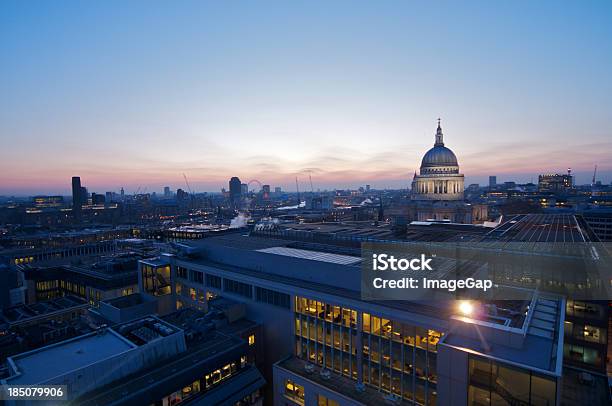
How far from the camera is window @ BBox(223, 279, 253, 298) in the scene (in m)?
44.8

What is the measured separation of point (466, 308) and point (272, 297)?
22794mm

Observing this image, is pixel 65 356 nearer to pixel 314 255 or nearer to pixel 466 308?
pixel 314 255

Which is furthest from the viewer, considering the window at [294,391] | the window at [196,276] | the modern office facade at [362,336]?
the window at [196,276]

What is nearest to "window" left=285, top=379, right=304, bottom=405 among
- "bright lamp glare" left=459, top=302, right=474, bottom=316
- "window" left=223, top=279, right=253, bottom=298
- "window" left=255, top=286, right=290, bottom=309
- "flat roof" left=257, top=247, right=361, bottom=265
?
"window" left=255, top=286, right=290, bottom=309

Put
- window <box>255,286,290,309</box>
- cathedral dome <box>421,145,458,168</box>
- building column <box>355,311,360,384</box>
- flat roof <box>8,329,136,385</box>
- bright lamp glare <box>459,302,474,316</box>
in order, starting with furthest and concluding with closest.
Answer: cathedral dome <box>421,145,458,168</box>
window <box>255,286,290,309</box>
building column <box>355,311,360,384</box>
bright lamp glare <box>459,302,474,316</box>
flat roof <box>8,329,136,385</box>

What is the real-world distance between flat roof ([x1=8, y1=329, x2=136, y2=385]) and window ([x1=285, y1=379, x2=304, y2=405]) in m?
17.1

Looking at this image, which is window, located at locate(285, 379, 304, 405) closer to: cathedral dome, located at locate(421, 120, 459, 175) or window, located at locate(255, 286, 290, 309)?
window, located at locate(255, 286, 290, 309)

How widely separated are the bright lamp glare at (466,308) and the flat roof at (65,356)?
97.8 ft

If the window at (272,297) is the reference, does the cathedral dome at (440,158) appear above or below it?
above

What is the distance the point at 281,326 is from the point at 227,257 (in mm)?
15752

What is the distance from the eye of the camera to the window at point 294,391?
3612 cm

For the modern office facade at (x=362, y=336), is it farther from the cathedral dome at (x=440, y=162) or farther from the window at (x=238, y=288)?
the cathedral dome at (x=440, y=162)

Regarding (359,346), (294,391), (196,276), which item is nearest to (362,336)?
(359,346)

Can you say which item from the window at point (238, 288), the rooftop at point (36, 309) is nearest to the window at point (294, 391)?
the window at point (238, 288)
